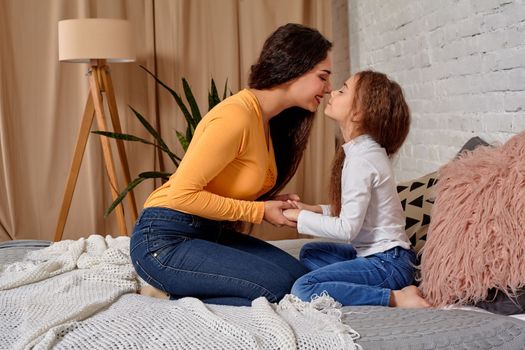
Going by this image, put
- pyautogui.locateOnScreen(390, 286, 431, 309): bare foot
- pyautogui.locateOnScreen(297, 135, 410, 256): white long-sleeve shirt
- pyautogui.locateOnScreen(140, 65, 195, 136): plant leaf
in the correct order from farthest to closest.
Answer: pyautogui.locateOnScreen(140, 65, 195, 136): plant leaf < pyautogui.locateOnScreen(297, 135, 410, 256): white long-sleeve shirt < pyautogui.locateOnScreen(390, 286, 431, 309): bare foot

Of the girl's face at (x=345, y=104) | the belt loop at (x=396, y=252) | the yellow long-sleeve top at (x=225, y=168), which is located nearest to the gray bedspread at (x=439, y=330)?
the belt loop at (x=396, y=252)

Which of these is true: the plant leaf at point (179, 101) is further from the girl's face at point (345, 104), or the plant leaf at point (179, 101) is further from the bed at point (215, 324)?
the bed at point (215, 324)

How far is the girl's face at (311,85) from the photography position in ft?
6.31

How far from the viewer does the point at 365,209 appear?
1702mm

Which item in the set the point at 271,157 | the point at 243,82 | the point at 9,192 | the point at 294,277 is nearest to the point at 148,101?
the point at 243,82

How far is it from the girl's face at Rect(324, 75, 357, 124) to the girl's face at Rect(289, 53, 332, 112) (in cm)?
7

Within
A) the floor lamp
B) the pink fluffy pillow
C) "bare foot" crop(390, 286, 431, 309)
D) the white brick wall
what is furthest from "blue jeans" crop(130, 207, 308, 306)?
the floor lamp

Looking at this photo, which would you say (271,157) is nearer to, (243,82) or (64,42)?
(64,42)

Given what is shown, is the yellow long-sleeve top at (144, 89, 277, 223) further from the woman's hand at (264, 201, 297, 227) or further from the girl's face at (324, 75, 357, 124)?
the girl's face at (324, 75, 357, 124)

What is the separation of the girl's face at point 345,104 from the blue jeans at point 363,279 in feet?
1.39

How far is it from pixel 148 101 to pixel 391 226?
2515 millimetres

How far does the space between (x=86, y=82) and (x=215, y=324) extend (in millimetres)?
2875

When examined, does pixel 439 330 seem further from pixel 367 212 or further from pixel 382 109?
pixel 382 109

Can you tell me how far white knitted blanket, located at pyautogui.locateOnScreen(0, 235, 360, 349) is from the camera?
125cm
